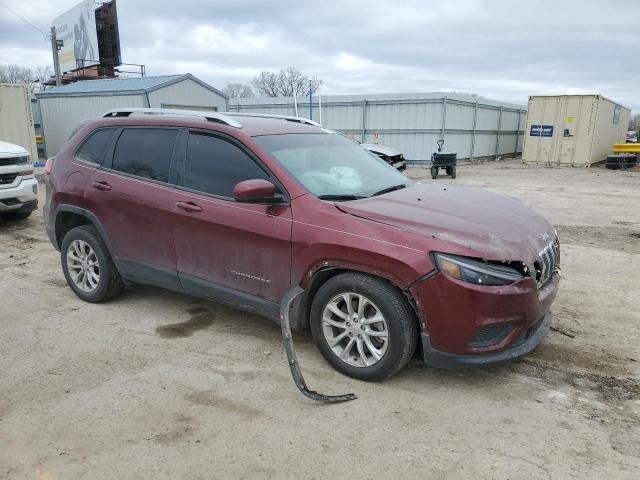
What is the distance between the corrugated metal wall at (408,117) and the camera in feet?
71.1

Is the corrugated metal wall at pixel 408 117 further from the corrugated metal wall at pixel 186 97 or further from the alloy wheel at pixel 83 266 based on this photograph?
the alloy wheel at pixel 83 266

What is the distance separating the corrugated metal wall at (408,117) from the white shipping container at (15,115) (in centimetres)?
1060

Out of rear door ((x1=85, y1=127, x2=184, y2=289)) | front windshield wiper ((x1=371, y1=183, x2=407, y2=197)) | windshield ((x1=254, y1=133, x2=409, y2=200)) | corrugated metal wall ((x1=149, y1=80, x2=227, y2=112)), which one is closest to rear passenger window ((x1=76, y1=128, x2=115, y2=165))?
rear door ((x1=85, y1=127, x2=184, y2=289))

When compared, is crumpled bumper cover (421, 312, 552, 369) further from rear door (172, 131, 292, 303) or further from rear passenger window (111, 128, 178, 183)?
rear passenger window (111, 128, 178, 183)

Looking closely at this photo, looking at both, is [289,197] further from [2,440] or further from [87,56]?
[87,56]

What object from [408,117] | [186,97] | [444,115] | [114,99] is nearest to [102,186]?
[186,97]

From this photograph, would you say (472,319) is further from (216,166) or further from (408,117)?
(408,117)

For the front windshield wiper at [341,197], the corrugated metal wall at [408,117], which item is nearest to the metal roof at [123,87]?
the corrugated metal wall at [408,117]

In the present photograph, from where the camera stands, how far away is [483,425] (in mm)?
3051

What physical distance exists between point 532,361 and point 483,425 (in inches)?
40.3

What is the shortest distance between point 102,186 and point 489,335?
354cm

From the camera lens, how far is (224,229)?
3.90 meters

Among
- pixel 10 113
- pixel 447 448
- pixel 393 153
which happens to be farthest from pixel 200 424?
pixel 10 113

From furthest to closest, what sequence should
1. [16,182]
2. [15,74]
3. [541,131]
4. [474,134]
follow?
[15,74]
[474,134]
[541,131]
[16,182]
